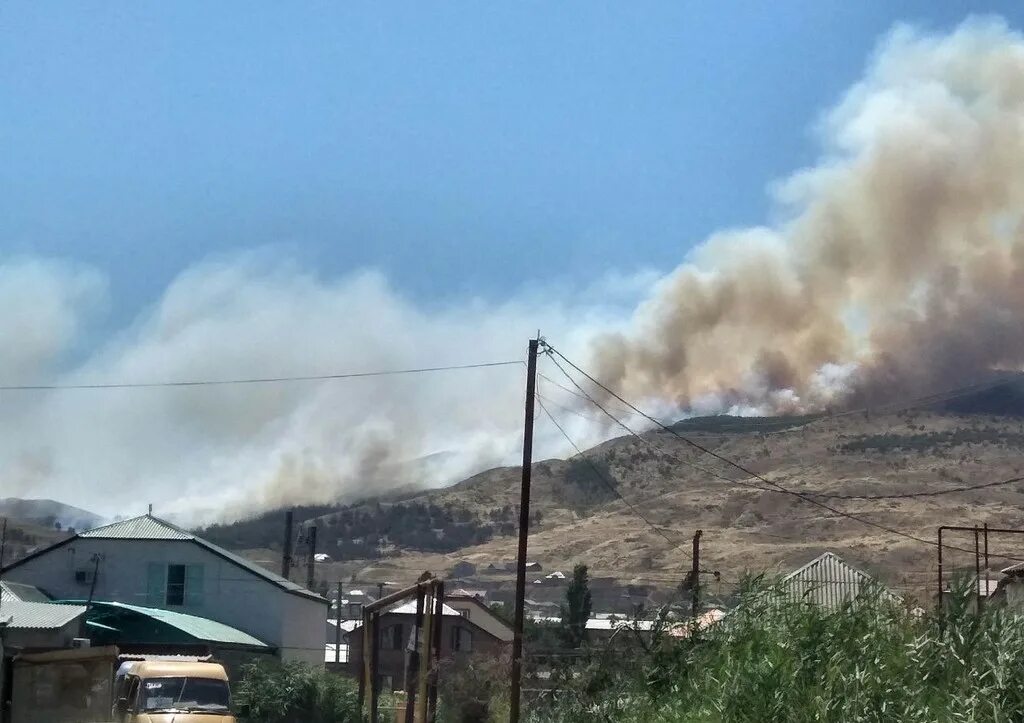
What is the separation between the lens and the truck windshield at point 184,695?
27.2 m

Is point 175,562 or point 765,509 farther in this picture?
point 765,509

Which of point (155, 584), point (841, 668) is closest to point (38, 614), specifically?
point (155, 584)

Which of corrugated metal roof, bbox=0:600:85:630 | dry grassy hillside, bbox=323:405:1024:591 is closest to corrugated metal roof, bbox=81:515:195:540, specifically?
corrugated metal roof, bbox=0:600:85:630

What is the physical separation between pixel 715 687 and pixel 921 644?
12.3ft

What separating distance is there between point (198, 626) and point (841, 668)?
132ft

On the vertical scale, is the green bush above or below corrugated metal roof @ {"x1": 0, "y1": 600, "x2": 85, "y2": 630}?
below

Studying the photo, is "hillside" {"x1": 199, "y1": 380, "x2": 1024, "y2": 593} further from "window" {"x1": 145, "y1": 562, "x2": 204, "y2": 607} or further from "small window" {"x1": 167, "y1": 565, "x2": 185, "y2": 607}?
"small window" {"x1": 167, "y1": 565, "x2": 185, "y2": 607}

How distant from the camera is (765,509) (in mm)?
165500

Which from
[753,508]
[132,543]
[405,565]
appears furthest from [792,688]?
[405,565]

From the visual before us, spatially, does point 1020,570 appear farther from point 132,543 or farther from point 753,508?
point 753,508

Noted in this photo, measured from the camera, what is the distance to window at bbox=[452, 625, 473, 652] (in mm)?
84438

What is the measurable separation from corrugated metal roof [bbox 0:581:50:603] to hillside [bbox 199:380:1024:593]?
71922 mm

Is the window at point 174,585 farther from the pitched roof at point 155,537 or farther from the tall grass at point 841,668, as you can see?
the tall grass at point 841,668

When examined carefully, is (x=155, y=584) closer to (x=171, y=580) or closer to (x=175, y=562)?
(x=171, y=580)
